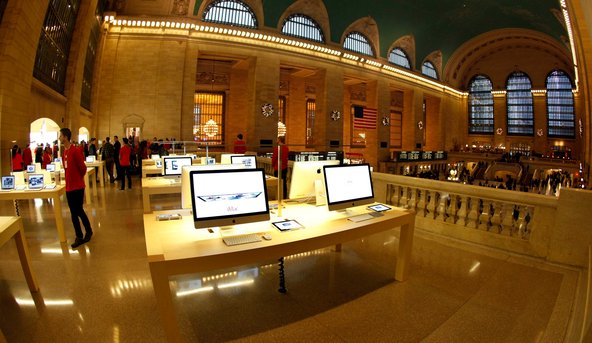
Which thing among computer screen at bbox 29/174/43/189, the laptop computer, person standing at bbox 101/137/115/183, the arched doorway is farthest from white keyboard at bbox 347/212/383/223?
the arched doorway

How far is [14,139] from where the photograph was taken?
897 centimetres

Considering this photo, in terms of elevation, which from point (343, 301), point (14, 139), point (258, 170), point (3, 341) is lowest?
point (343, 301)

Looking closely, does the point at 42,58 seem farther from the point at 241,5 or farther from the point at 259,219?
the point at 259,219

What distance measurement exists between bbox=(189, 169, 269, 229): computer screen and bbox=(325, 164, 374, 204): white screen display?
2.83 ft

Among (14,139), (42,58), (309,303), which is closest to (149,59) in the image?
(42,58)

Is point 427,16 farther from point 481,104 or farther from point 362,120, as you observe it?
point 481,104

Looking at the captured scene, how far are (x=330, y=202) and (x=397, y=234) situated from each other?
242 cm

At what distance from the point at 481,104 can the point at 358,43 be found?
886 inches

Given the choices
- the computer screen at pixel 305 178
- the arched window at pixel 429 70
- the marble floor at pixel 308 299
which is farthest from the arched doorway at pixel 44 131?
the arched window at pixel 429 70

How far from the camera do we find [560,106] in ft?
115

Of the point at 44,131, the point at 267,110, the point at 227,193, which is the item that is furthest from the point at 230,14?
the point at 227,193

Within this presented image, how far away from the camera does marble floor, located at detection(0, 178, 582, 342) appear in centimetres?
265

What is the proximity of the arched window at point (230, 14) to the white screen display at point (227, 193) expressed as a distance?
55.6 feet

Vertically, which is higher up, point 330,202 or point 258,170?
point 258,170
